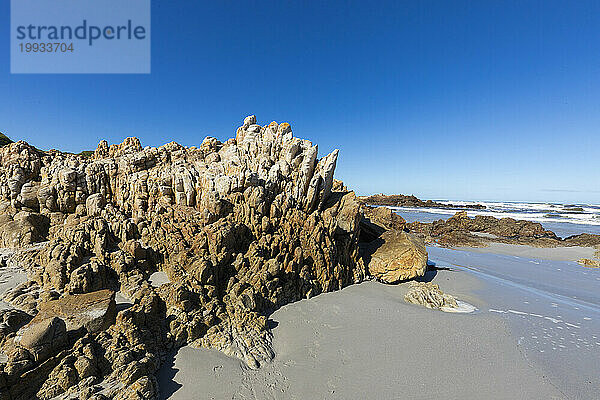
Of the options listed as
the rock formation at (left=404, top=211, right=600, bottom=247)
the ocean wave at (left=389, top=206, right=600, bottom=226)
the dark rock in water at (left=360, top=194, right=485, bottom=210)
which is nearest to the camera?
the rock formation at (left=404, top=211, right=600, bottom=247)

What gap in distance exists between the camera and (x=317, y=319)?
8117 mm

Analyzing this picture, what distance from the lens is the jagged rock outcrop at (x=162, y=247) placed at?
5.12 meters

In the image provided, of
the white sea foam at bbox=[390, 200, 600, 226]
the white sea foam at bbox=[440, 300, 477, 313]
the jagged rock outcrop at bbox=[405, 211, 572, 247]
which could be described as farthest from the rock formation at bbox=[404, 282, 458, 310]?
the white sea foam at bbox=[390, 200, 600, 226]

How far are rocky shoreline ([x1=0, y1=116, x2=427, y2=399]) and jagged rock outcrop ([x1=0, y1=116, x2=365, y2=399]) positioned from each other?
4 centimetres

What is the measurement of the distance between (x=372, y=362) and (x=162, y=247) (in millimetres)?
8060

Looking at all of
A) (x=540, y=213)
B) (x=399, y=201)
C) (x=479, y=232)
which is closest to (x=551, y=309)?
(x=479, y=232)

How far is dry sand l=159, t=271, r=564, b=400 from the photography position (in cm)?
552

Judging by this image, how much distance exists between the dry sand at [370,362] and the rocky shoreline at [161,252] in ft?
1.73

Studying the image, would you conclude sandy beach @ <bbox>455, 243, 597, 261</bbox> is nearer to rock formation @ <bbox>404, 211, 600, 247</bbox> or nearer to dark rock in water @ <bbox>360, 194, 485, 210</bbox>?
rock formation @ <bbox>404, 211, 600, 247</bbox>

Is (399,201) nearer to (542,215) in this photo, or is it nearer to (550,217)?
(542,215)

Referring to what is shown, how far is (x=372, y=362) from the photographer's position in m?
6.48

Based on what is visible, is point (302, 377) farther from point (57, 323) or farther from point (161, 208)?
point (161, 208)

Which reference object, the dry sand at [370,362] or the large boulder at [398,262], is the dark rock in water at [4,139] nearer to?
the dry sand at [370,362]

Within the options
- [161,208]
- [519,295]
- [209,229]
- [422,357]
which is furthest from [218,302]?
[519,295]
